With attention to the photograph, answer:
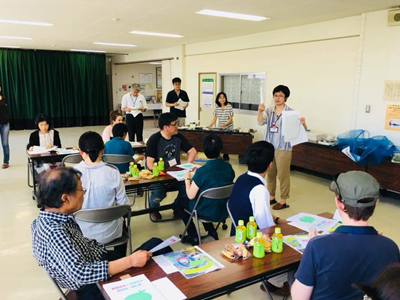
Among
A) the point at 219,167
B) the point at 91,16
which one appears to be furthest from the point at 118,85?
the point at 219,167

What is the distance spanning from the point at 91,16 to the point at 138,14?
33.8 inches

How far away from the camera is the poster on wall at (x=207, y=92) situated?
344 inches

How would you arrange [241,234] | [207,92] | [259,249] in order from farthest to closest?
[207,92] → [241,234] → [259,249]

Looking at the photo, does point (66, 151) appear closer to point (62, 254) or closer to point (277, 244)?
point (62, 254)

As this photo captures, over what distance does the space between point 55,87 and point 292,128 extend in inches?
418

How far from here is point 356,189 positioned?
1.32m

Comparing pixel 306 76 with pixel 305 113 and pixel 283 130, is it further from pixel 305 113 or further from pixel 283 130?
pixel 283 130

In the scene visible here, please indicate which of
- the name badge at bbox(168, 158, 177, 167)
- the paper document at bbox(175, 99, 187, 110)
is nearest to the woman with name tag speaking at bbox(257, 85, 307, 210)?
the name badge at bbox(168, 158, 177, 167)

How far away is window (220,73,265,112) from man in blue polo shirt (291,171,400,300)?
5.81m

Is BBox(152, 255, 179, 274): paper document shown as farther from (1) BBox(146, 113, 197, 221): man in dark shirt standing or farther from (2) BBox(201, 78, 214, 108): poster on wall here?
Result: (2) BBox(201, 78, 214, 108): poster on wall

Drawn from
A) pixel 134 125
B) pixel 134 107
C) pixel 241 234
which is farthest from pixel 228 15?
pixel 241 234

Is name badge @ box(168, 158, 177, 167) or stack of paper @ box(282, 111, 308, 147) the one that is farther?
stack of paper @ box(282, 111, 308, 147)

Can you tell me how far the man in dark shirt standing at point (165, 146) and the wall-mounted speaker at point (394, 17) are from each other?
348cm

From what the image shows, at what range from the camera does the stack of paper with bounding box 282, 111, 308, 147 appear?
411cm
